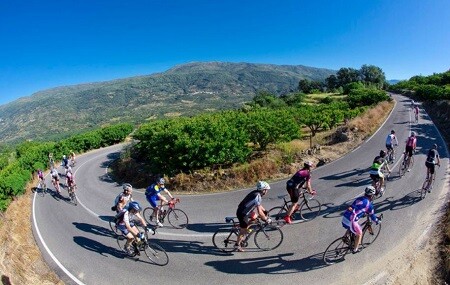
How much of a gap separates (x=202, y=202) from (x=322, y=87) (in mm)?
118129

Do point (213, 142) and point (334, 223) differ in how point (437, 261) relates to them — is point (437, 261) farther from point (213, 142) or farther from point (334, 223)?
point (213, 142)

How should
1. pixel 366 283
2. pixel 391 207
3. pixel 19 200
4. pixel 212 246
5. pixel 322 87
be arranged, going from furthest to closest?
1. pixel 322 87
2. pixel 19 200
3. pixel 391 207
4. pixel 212 246
5. pixel 366 283

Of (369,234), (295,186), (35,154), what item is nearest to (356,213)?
(369,234)

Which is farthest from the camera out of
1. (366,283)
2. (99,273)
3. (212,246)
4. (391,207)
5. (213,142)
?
(213,142)

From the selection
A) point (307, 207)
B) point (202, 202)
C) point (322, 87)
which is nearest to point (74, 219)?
point (202, 202)

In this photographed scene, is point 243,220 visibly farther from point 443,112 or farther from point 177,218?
point 443,112

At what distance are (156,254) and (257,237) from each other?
355 centimetres

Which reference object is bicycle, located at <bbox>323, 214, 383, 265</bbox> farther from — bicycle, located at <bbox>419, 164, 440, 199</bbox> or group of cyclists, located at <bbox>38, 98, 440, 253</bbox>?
bicycle, located at <bbox>419, 164, 440, 199</bbox>

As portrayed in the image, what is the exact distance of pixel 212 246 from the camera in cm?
1073

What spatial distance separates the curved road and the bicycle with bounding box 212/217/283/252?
0.94 feet

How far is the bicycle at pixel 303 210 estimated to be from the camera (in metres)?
11.7

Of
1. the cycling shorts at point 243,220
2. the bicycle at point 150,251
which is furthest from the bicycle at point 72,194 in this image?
the cycling shorts at point 243,220

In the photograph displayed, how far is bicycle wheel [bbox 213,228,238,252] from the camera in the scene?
10172 mm

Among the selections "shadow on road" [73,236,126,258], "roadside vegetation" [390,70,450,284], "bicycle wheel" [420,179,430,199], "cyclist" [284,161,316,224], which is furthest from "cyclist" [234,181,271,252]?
"bicycle wheel" [420,179,430,199]
